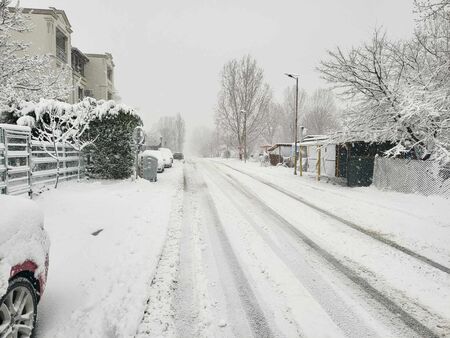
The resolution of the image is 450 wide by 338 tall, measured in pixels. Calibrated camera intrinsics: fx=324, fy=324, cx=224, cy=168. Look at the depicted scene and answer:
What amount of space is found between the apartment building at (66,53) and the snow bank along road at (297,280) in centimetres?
1589

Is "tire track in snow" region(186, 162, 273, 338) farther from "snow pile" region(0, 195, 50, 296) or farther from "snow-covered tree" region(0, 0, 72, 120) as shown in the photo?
"snow-covered tree" region(0, 0, 72, 120)

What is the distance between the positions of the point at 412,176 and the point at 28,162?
Result: 45.5ft

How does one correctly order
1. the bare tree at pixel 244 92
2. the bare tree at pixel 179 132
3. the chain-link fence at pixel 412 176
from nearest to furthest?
the chain-link fence at pixel 412 176
the bare tree at pixel 244 92
the bare tree at pixel 179 132

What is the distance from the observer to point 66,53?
96.1 feet

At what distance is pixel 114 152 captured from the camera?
47.5 feet

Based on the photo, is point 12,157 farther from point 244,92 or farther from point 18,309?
point 244,92

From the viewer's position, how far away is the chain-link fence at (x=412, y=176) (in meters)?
12.3

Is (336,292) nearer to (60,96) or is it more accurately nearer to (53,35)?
(60,96)

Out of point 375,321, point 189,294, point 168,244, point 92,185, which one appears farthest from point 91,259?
point 92,185

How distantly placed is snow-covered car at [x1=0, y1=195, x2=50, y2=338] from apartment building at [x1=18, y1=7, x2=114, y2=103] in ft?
54.9

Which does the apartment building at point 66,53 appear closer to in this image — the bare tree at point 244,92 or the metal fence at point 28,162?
the metal fence at point 28,162

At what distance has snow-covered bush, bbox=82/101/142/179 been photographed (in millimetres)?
14188

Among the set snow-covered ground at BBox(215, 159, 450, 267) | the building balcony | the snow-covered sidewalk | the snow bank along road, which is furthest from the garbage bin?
the building balcony

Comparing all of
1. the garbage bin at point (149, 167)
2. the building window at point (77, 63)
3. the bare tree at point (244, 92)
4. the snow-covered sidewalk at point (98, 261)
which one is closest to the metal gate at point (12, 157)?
the snow-covered sidewalk at point (98, 261)
